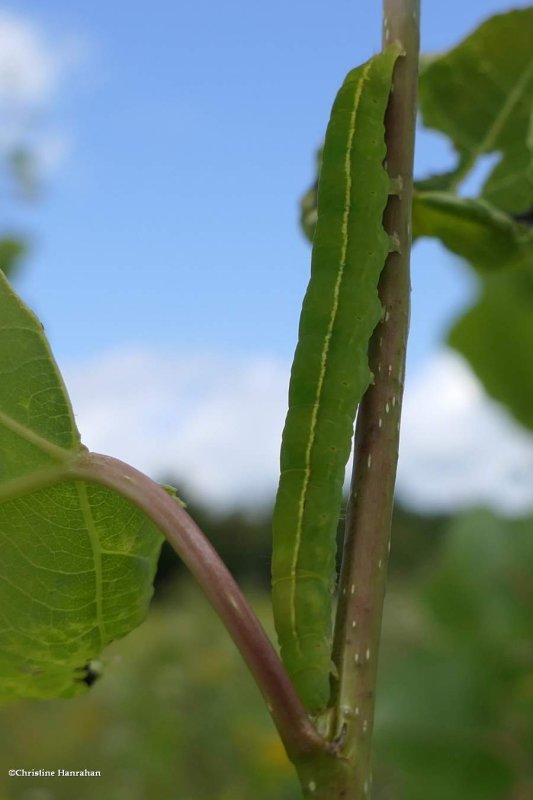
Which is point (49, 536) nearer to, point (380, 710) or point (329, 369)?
point (329, 369)

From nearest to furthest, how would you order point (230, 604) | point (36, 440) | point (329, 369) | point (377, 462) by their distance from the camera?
1. point (230, 604)
2. point (377, 462)
3. point (36, 440)
4. point (329, 369)

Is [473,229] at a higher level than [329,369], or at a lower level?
higher

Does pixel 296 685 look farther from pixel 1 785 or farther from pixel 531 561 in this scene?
pixel 1 785

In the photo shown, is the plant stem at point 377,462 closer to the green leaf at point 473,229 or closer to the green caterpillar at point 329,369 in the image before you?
the green caterpillar at point 329,369

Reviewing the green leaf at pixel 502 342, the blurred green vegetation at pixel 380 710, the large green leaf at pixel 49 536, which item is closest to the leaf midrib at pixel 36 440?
the large green leaf at pixel 49 536

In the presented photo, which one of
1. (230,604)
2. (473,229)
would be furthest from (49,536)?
(473,229)

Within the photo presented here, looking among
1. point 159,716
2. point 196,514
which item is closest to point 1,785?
point 159,716
